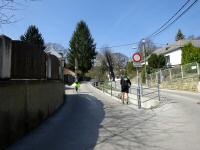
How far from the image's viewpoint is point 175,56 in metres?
57.2

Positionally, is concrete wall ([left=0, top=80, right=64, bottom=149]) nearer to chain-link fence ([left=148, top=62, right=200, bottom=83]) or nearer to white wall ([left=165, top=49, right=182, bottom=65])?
chain-link fence ([left=148, top=62, right=200, bottom=83])

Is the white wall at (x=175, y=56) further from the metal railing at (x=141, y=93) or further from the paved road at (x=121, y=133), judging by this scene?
the paved road at (x=121, y=133)

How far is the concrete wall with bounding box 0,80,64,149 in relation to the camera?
263 inches

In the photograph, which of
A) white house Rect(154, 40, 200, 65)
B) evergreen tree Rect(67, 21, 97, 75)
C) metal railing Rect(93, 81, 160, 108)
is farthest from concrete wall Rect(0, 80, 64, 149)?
evergreen tree Rect(67, 21, 97, 75)

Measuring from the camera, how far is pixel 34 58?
10.1 m

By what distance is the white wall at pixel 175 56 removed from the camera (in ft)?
182

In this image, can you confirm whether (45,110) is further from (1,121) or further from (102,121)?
(1,121)

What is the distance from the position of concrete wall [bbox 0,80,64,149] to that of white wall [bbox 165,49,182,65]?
4756 centimetres

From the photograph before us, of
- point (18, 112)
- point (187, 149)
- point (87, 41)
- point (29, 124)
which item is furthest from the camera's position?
point (87, 41)

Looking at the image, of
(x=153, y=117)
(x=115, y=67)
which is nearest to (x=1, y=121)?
(x=153, y=117)

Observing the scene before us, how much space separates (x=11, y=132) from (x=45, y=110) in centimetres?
398

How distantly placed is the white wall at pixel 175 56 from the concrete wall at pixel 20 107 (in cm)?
4756

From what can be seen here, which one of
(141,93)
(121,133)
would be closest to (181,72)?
(141,93)

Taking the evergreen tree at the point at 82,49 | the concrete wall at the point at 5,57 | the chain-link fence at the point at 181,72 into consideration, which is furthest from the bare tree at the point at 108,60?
the concrete wall at the point at 5,57
